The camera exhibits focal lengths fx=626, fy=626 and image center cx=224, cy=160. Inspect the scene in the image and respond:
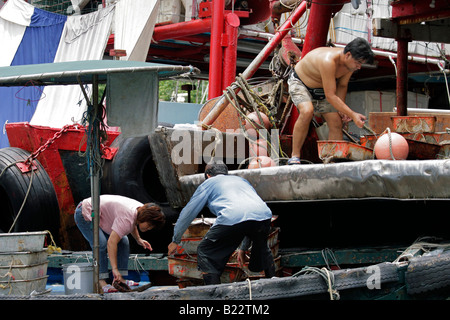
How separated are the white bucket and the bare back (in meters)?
3.13

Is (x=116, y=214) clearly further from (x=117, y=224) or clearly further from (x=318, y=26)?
(x=318, y=26)

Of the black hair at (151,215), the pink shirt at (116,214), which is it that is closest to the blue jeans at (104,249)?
the pink shirt at (116,214)

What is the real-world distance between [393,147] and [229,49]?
22.8 ft

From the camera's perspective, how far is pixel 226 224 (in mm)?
5316

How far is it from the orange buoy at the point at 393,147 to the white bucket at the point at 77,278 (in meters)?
3.03

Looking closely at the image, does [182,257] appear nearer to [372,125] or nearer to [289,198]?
[289,198]

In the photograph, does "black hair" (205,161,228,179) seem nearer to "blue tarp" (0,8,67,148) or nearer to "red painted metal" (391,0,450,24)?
"red painted metal" (391,0,450,24)

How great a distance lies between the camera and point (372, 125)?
783cm

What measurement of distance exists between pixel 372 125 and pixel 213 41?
5391mm

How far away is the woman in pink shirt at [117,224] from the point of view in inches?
230

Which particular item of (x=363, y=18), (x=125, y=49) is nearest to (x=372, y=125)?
(x=125, y=49)

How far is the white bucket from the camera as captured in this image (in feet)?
19.7

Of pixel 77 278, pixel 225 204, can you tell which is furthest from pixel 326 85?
pixel 77 278
